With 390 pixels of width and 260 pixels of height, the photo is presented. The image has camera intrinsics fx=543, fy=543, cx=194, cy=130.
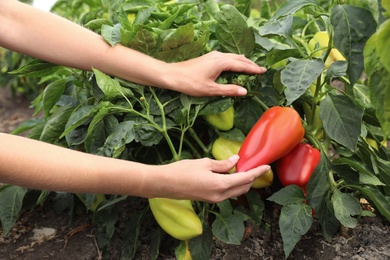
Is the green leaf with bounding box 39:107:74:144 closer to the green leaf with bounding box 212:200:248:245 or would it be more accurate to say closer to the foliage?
the foliage

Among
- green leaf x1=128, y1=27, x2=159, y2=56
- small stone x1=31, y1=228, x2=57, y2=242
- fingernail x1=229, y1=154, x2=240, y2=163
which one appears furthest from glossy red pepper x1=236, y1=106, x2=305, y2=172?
small stone x1=31, y1=228, x2=57, y2=242

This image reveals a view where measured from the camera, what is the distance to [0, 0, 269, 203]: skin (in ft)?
3.64

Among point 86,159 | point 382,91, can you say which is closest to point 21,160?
point 86,159

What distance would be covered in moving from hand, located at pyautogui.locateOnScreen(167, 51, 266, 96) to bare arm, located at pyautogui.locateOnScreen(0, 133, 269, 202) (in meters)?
0.21

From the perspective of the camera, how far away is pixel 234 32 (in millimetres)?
1410

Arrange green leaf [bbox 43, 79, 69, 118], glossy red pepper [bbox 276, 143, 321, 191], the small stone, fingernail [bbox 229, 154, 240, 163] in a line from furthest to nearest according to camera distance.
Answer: the small stone → green leaf [bbox 43, 79, 69, 118] → glossy red pepper [bbox 276, 143, 321, 191] → fingernail [bbox 229, 154, 240, 163]

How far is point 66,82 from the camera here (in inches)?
65.7

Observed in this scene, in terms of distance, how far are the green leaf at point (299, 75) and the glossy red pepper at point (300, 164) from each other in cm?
25

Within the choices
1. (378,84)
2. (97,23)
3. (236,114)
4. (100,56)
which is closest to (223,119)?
(236,114)

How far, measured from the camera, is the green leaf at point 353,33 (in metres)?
1.10

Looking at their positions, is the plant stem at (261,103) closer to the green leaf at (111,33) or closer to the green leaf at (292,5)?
the green leaf at (292,5)

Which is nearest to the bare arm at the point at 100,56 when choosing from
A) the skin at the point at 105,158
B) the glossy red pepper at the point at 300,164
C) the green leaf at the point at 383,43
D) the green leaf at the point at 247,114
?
the skin at the point at 105,158

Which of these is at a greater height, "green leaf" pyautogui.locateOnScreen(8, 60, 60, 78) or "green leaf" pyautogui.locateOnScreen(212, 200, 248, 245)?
"green leaf" pyautogui.locateOnScreen(8, 60, 60, 78)

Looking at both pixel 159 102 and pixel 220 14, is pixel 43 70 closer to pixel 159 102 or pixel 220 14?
pixel 159 102
